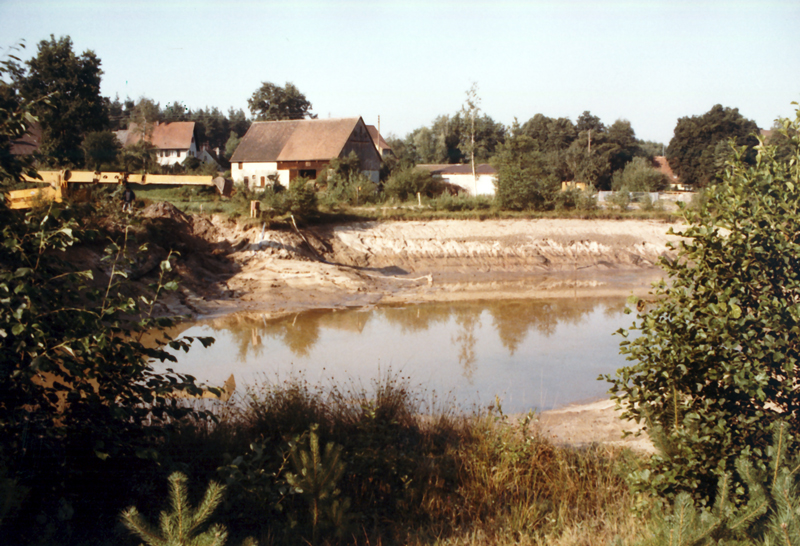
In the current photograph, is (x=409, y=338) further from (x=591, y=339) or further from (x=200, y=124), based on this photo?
(x=200, y=124)

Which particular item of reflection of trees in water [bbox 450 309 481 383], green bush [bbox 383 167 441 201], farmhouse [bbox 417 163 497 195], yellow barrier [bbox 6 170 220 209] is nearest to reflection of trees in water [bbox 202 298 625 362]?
reflection of trees in water [bbox 450 309 481 383]

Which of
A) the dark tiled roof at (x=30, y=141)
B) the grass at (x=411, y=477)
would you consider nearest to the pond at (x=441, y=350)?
the grass at (x=411, y=477)

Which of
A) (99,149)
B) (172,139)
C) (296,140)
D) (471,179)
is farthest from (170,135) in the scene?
(471,179)

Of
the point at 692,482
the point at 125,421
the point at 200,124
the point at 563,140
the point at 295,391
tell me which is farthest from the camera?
→ the point at 200,124

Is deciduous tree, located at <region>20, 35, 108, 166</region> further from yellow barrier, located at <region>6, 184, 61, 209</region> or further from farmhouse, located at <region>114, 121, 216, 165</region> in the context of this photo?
farmhouse, located at <region>114, 121, 216, 165</region>

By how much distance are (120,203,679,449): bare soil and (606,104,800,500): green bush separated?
14.7 metres

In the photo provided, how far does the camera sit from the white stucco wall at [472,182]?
49603mm

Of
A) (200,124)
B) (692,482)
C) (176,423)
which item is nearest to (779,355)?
(692,482)

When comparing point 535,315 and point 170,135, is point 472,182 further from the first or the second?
point 535,315

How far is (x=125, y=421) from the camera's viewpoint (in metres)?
4.27

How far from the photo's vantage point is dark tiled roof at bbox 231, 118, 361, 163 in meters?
40.2

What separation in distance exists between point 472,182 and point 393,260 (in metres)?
27.5

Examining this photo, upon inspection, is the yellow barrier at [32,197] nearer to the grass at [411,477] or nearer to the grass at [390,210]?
the grass at [390,210]

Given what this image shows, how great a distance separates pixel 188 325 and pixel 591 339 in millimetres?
11000
